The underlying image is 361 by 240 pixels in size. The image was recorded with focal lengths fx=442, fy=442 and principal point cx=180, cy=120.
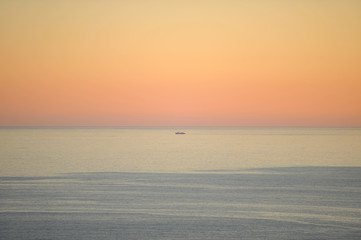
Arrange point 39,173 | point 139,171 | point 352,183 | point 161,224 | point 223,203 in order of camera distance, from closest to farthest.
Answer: point 161,224 → point 223,203 → point 352,183 → point 39,173 → point 139,171

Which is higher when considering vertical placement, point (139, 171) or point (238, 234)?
point (139, 171)

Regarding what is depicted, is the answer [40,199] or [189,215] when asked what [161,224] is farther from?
[40,199]

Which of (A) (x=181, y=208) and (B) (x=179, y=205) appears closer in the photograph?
(A) (x=181, y=208)

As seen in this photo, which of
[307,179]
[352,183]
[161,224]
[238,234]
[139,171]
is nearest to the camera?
[238,234]

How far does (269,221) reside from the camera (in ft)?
62.7

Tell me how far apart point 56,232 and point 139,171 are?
78.2 feet

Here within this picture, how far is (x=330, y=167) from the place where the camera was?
1762 inches

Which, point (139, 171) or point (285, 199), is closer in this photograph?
point (285, 199)

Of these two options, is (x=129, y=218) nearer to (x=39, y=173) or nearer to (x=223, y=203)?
(x=223, y=203)

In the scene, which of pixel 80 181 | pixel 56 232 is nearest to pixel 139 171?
pixel 80 181

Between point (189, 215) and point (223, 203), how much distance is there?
12.2ft

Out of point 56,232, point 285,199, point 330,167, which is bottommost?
point 56,232

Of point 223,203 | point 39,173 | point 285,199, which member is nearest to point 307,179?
point 285,199

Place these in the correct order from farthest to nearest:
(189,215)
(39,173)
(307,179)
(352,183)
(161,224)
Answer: (39,173) → (307,179) → (352,183) → (189,215) → (161,224)
